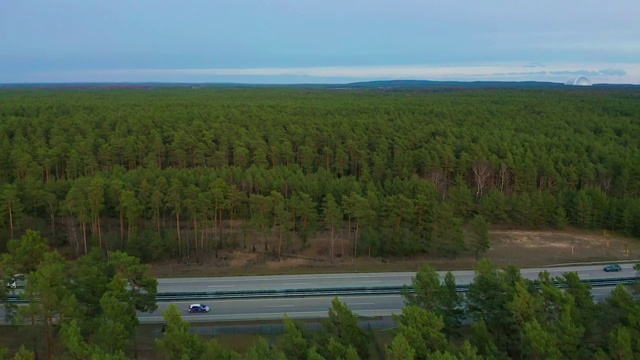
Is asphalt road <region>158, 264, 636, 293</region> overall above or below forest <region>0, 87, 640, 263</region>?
below

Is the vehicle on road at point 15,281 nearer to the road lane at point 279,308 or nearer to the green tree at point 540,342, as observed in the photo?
the road lane at point 279,308

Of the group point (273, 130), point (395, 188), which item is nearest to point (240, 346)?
point (395, 188)

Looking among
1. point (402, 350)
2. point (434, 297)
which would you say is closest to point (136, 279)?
point (402, 350)

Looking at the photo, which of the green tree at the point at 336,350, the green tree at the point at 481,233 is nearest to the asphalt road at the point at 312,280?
the green tree at the point at 481,233

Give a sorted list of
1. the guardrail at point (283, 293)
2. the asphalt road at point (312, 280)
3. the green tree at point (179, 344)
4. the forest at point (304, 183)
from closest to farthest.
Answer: the green tree at point (179, 344) < the guardrail at point (283, 293) < the asphalt road at point (312, 280) < the forest at point (304, 183)

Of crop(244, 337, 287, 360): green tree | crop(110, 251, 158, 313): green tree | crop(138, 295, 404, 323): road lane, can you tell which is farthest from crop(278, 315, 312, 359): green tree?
crop(110, 251, 158, 313): green tree

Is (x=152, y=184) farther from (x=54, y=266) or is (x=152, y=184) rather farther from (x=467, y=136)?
(x=467, y=136)

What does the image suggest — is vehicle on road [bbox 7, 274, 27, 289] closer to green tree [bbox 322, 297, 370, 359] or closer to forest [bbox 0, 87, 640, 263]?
forest [bbox 0, 87, 640, 263]
